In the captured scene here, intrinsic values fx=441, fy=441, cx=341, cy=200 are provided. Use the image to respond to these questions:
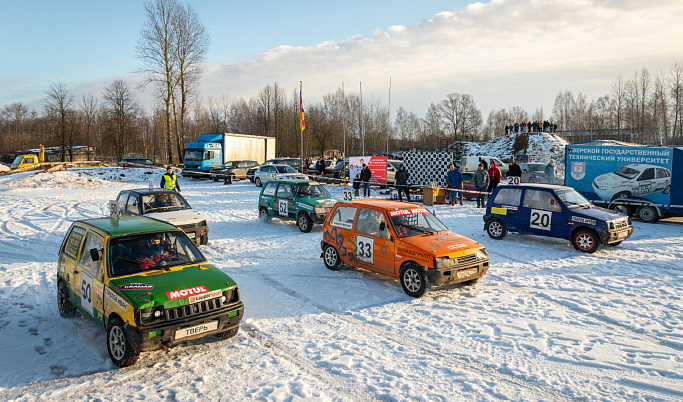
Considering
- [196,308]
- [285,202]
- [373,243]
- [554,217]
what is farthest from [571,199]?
[196,308]

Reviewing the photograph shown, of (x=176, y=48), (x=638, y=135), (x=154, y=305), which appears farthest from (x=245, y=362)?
(x=638, y=135)

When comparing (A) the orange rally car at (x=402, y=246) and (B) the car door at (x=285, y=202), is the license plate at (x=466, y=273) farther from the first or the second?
(B) the car door at (x=285, y=202)

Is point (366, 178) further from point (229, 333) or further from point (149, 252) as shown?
point (229, 333)

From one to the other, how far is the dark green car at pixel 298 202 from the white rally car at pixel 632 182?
1017 centimetres

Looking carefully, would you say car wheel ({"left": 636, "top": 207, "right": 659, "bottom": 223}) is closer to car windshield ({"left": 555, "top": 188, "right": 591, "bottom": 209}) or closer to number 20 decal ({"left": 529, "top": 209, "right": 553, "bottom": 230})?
car windshield ({"left": 555, "top": 188, "right": 591, "bottom": 209})

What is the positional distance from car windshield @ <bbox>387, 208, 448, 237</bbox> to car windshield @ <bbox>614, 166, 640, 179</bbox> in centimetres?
1086

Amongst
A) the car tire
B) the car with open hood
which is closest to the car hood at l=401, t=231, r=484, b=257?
the car tire

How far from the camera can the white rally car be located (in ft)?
50.3

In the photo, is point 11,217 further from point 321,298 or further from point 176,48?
point 176,48

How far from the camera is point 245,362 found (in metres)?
5.57

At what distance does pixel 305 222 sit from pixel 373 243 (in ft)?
19.0

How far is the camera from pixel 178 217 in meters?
11.9

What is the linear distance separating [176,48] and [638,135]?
206 feet

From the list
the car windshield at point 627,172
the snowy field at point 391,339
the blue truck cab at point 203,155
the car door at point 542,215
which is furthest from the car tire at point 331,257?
the blue truck cab at point 203,155
